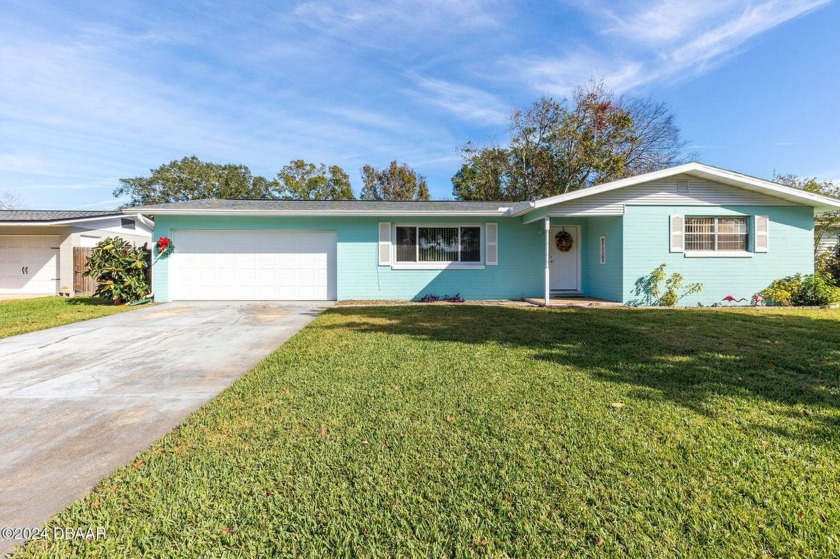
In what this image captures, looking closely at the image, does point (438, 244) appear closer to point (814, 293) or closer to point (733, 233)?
point (733, 233)

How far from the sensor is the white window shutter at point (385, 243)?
11.1m

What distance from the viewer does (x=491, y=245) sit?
36.9 feet

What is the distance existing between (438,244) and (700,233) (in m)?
6.92

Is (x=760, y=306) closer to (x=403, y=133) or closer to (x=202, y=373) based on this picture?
(x=202, y=373)

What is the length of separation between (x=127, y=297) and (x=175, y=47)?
6.91 metres

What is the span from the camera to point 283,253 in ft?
36.3

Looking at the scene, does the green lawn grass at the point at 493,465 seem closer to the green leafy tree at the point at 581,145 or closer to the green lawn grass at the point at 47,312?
the green lawn grass at the point at 47,312

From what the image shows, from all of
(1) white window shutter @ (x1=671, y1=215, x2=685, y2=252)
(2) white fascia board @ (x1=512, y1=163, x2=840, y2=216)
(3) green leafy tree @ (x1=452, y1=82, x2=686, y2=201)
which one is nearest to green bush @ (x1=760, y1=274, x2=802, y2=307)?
(2) white fascia board @ (x1=512, y1=163, x2=840, y2=216)

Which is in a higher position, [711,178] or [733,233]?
[711,178]

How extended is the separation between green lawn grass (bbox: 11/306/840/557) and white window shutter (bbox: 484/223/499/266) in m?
6.95

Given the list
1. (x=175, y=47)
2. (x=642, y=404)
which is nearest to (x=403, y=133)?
(x=175, y=47)

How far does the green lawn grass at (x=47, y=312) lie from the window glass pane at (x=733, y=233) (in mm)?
15074

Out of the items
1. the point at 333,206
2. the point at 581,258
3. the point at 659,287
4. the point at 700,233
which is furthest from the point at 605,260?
the point at 333,206

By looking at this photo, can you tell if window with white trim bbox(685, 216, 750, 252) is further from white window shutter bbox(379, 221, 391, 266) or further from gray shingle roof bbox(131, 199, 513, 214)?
white window shutter bbox(379, 221, 391, 266)
